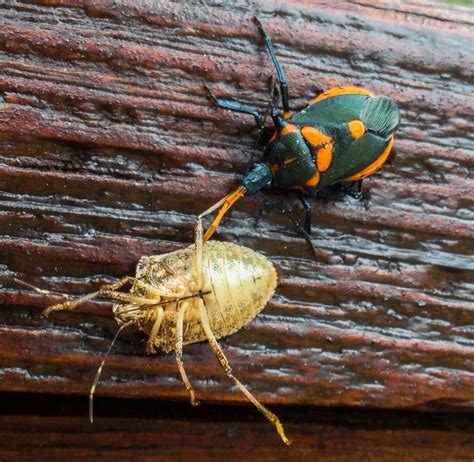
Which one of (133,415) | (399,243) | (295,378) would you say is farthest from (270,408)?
(399,243)

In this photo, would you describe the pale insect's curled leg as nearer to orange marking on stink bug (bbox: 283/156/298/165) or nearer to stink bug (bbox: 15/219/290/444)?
stink bug (bbox: 15/219/290/444)

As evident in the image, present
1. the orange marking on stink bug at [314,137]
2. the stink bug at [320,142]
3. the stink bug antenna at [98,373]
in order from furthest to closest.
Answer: the orange marking on stink bug at [314,137] < the stink bug at [320,142] < the stink bug antenna at [98,373]

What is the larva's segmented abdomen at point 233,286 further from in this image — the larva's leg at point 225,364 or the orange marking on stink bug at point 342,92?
the orange marking on stink bug at point 342,92

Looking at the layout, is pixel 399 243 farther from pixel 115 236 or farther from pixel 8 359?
pixel 8 359

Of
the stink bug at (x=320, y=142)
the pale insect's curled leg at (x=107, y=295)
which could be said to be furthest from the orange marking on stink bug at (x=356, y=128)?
the pale insect's curled leg at (x=107, y=295)

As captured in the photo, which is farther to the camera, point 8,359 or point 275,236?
point 275,236

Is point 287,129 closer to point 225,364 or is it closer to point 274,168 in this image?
point 274,168

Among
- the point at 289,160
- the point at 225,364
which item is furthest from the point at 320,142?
the point at 225,364
